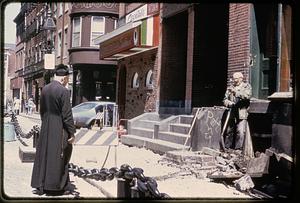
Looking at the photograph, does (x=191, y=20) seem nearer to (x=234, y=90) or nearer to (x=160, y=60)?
(x=160, y=60)

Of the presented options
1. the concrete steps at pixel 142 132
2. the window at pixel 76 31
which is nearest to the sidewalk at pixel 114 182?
the concrete steps at pixel 142 132

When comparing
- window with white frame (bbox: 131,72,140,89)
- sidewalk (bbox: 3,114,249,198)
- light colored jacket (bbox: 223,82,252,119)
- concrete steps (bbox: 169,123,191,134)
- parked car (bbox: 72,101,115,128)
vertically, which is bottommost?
sidewalk (bbox: 3,114,249,198)

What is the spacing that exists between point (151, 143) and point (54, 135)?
5799 mm

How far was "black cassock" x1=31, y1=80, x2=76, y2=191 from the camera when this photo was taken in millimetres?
6117

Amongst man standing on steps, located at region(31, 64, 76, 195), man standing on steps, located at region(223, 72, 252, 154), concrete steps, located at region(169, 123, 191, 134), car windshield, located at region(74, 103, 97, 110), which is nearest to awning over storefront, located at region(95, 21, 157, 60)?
car windshield, located at region(74, 103, 97, 110)

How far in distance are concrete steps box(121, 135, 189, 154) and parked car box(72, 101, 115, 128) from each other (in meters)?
0.86

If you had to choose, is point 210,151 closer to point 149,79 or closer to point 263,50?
point 263,50

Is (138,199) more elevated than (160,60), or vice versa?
(160,60)

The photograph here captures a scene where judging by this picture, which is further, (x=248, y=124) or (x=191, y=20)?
(x=191, y=20)

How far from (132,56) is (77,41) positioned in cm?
893

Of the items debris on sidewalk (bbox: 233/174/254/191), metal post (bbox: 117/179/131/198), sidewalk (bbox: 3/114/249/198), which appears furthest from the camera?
debris on sidewalk (bbox: 233/174/254/191)

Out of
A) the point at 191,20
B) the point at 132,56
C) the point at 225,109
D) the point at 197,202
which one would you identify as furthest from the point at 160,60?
the point at 197,202

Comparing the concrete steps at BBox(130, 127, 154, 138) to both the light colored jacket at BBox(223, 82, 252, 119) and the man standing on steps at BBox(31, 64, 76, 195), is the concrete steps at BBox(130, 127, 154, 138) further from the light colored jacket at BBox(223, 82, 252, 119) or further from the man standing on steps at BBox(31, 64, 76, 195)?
the man standing on steps at BBox(31, 64, 76, 195)

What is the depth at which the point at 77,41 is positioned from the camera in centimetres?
2686
